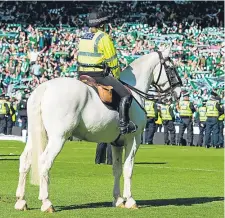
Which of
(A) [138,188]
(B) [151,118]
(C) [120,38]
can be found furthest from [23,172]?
(C) [120,38]

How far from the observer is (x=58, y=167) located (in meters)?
22.6

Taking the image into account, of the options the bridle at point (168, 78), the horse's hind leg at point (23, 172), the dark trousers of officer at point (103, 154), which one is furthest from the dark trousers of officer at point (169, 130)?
the horse's hind leg at point (23, 172)

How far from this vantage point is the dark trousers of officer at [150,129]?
37722 mm

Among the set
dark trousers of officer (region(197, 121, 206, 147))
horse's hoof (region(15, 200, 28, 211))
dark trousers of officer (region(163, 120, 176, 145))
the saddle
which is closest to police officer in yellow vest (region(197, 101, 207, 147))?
dark trousers of officer (region(197, 121, 206, 147))

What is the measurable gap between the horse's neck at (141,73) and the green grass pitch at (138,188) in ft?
6.42

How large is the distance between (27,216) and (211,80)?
36.8 meters

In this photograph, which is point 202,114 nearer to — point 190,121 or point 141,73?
point 190,121

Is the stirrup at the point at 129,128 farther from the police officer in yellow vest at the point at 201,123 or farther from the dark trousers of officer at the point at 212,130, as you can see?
the police officer in yellow vest at the point at 201,123

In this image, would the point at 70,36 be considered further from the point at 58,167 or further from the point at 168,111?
the point at 58,167

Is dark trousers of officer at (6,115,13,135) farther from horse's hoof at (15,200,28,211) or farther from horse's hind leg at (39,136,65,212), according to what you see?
horse's hind leg at (39,136,65,212)

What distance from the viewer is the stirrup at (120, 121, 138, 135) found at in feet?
43.5

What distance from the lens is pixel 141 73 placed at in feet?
46.9

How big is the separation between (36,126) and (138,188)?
4.72 metres

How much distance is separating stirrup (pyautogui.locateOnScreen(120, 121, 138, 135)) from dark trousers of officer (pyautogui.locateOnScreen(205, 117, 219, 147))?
2308cm
